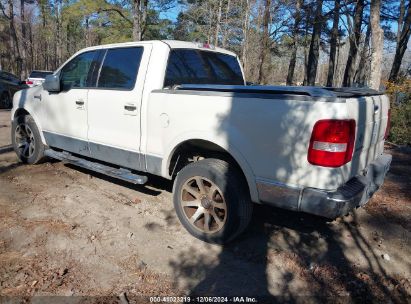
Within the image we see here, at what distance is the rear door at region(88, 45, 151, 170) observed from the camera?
4316mm

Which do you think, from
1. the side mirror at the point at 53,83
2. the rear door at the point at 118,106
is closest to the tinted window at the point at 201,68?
the rear door at the point at 118,106

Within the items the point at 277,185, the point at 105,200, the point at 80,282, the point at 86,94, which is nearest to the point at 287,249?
the point at 277,185

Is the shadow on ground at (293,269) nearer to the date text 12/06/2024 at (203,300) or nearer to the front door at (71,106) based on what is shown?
the date text 12/06/2024 at (203,300)

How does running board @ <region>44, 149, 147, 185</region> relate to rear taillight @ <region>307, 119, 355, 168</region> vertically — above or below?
below

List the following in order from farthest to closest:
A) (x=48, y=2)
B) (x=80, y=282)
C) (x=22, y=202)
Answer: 1. (x=48, y=2)
2. (x=22, y=202)
3. (x=80, y=282)

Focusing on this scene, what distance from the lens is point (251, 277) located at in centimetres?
330

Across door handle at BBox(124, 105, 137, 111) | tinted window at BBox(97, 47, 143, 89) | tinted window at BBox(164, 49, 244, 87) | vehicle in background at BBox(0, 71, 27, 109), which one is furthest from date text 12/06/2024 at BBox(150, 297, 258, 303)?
vehicle in background at BBox(0, 71, 27, 109)

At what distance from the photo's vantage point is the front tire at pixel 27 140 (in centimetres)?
594

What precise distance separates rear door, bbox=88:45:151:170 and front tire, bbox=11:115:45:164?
1.48m

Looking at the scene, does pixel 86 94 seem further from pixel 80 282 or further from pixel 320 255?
pixel 320 255

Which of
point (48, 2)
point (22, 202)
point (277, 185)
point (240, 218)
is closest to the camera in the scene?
point (277, 185)

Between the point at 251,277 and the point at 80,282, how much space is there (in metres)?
1.45

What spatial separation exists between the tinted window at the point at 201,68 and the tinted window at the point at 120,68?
1.38 feet

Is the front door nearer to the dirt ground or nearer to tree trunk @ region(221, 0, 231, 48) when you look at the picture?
the dirt ground
